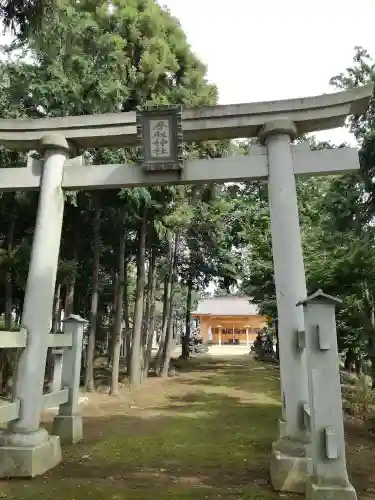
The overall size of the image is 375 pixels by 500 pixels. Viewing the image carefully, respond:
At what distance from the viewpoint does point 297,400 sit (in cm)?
481

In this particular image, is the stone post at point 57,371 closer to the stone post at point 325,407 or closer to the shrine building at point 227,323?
the stone post at point 325,407

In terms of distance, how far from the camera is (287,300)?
5.09 m

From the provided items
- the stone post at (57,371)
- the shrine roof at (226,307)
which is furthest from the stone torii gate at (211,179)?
the shrine roof at (226,307)

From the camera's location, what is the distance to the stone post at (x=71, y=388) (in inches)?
259

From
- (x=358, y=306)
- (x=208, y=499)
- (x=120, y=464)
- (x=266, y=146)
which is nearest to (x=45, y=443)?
(x=120, y=464)

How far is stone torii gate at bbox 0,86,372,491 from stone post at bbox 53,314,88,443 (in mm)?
1198

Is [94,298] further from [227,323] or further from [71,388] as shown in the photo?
[227,323]

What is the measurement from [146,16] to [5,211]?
21.2 feet

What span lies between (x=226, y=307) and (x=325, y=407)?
42705 millimetres

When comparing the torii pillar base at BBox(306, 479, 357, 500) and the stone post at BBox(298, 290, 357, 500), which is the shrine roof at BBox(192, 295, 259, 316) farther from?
the torii pillar base at BBox(306, 479, 357, 500)

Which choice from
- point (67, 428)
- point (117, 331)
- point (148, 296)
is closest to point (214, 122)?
point (67, 428)

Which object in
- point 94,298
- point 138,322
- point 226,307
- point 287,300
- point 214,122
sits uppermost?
point 226,307

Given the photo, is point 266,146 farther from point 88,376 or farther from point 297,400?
point 88,376

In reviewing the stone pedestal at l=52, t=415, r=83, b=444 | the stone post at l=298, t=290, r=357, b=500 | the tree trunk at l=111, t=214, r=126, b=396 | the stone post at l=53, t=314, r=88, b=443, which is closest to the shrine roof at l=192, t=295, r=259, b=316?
the tree trunk at l=111, t=214, r=126, b=396
